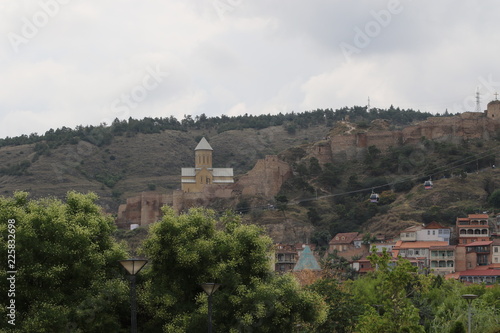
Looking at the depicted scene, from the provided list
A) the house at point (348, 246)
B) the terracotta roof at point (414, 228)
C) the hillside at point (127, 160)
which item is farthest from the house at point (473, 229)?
the hillside at point (127, 160)

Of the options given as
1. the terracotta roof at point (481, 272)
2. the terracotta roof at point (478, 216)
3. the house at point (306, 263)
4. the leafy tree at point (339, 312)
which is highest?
the terracotta roof at point (478, 216)

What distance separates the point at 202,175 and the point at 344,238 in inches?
937

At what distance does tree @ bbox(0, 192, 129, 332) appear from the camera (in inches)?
1155

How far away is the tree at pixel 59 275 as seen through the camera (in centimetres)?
2934

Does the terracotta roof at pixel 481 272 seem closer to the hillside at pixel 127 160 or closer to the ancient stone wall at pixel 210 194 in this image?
the ancient stone wall at pixel 210 194

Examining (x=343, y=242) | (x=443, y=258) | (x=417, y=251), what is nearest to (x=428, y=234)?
(x=417, y=251)

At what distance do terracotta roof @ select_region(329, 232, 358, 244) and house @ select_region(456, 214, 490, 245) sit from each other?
959 centimetres

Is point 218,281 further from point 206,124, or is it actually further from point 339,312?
point 206,124

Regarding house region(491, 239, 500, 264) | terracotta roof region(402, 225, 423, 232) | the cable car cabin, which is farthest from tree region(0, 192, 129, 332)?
the cable car cabin

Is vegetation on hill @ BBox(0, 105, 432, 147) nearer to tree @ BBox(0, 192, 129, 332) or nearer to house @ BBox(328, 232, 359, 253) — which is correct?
house @ BBox(328, 232, 359, 253)

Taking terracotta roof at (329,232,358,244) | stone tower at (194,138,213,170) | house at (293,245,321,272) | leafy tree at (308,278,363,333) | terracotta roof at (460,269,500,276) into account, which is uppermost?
stone tower at (194,138,213,170)

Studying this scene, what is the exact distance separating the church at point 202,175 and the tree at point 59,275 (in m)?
68.9

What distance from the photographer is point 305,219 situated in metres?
94.8

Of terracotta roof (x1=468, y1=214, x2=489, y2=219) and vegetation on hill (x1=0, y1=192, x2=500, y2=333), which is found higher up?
terracotta roof (x1=468, y1=214, x2=489, y2=219)
